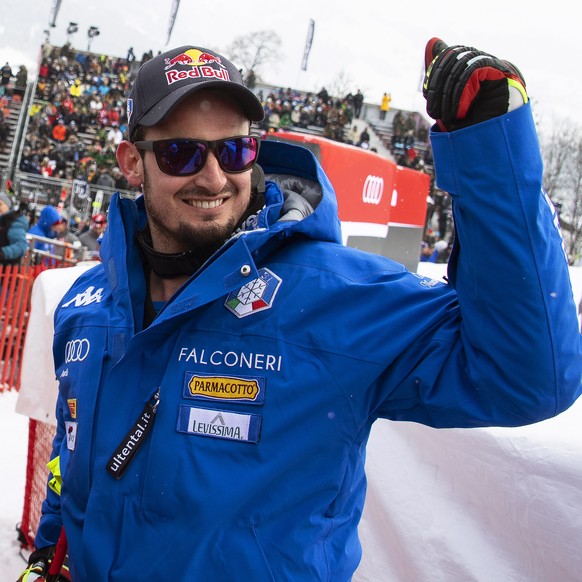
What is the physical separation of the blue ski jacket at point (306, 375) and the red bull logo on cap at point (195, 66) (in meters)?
0.39

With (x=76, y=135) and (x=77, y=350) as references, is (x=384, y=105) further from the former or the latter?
(x=77, y=350)

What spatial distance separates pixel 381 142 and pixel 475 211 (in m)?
32.9

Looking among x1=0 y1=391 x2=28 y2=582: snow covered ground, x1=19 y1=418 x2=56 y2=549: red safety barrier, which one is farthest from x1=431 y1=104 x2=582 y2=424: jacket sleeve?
x1=0 y1=391 x2=28 y2=582: snow covered ground

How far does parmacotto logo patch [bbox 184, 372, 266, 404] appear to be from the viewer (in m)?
1.46

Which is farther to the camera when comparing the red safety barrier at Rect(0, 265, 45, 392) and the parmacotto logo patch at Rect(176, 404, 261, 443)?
the red safety barrier at Rect(0, 265, 45, 392)

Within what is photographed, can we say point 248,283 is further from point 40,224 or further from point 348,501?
point 40,224

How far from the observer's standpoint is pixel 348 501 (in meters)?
1.57

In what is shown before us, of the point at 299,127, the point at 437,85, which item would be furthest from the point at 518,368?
the point at 299,127

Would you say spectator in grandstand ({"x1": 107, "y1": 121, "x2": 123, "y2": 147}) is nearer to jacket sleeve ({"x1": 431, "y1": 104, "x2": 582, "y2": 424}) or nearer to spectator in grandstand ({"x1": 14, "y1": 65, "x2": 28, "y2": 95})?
spectator in grandstand ({"x1": 14, "y1": 65, "x2": 28, "y2": 95})

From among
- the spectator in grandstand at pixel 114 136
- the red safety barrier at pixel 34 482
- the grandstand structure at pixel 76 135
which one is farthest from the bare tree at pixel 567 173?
the red safety barrier at pixel 34 482

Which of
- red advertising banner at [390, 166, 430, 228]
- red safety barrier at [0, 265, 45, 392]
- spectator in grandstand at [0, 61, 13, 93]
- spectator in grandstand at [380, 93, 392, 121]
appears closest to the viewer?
red safety barrier at [0, 265, 45, 392]

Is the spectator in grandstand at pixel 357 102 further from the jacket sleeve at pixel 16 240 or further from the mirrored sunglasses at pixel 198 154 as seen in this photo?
the mirrored sunglasses at pixel 198 154

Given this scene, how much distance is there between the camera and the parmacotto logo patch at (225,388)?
146 centimetres

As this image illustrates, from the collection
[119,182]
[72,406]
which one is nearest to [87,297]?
[72,406]
